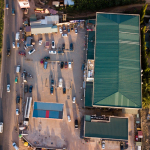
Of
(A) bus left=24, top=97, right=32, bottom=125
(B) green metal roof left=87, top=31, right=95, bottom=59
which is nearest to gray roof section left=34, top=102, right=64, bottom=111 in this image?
(A) bus left=24, top=97, right=32, bottom=125

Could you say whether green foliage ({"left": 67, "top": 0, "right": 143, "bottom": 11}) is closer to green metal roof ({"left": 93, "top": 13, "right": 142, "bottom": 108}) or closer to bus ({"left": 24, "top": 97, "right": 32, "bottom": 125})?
green metal roof ({"left": 93, "top": 13, "right": 142, "bottom": 108})

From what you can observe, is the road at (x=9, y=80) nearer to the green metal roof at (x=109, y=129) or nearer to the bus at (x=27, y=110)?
the bus at (x=27, y=110)

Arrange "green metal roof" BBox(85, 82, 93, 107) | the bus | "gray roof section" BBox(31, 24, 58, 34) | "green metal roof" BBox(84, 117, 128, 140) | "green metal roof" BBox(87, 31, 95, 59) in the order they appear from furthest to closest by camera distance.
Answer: "gray roof section" BBox(31, 24, 58, 34) < "green metal roof" BBox(87, 31, 95, 59) < the bus < "green metal roof" BBox(85, 82, 93, 107) < "green metal roof" BBox(84, 117, 128, 140)

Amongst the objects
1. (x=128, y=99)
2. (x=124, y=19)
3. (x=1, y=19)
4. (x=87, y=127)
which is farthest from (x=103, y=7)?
(x=87, y=127)

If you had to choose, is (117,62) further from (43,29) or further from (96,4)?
(43,29)

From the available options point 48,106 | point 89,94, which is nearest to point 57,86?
point 48,106

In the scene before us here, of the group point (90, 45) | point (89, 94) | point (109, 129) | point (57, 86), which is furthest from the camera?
point (90, 45)
